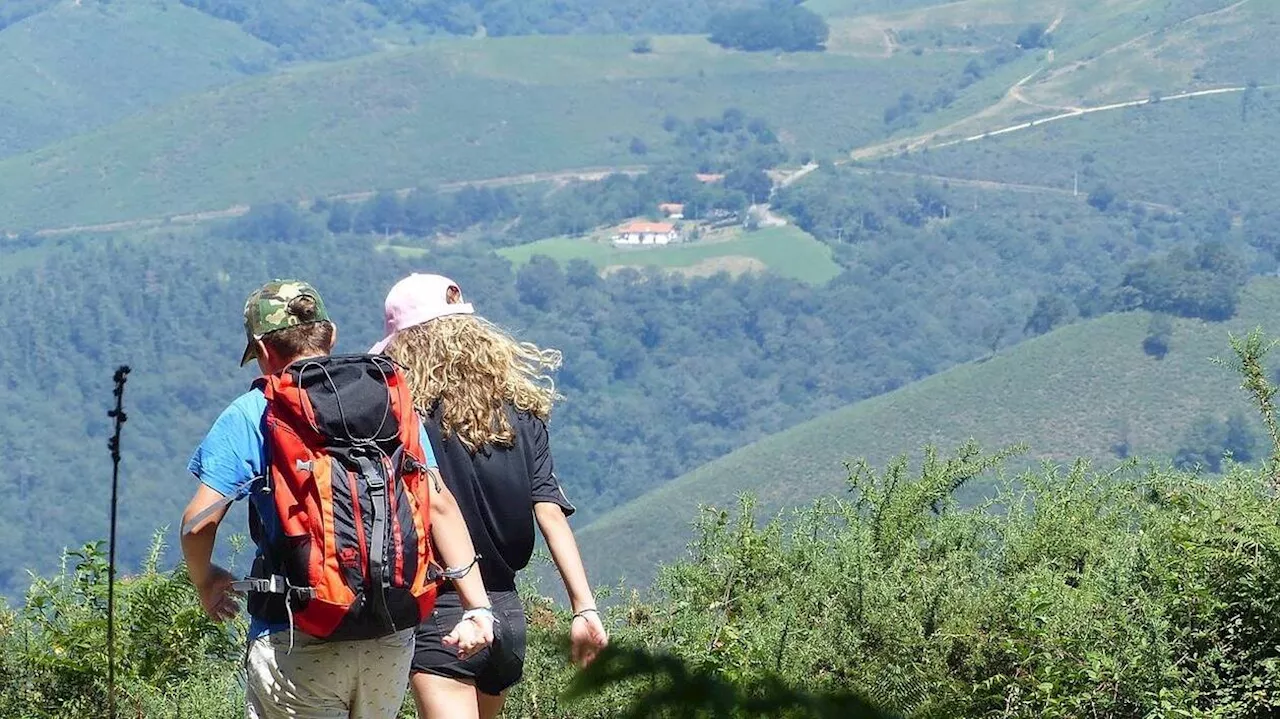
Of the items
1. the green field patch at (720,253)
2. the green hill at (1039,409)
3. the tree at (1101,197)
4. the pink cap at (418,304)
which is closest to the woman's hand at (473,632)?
the pink cap at (418,304)

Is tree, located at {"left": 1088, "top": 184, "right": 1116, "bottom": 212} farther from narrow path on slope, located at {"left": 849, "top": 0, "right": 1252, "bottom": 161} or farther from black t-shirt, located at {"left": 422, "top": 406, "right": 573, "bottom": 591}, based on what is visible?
black t-shirt, located at {"left": 422, "top": 406, "right": 573, "bottom": 591}

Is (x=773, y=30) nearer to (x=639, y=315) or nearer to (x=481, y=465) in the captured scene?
(x=639, y=315)

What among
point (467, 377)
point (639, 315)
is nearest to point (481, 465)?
point (467, 377)

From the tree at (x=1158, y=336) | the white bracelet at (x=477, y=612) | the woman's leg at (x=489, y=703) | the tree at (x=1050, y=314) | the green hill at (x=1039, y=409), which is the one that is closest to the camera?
the white bracelet at (x=477, y=612)

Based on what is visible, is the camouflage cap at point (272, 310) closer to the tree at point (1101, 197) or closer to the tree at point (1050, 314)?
the tree at point (1050, 314)

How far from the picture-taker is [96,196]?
147500 mm

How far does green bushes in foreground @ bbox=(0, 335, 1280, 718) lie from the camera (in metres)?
4.39

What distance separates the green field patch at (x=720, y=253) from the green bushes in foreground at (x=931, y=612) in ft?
397

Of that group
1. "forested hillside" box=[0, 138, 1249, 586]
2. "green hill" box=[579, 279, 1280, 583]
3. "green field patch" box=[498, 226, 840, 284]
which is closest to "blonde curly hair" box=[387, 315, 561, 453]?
"green hill" box=[579, 279, 1280, 583]

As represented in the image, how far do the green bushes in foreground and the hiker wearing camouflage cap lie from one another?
42 cm

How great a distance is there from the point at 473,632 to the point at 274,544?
55 cm

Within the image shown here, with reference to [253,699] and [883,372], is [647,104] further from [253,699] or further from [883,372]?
[253,699]

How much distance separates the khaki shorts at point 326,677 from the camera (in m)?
3.46

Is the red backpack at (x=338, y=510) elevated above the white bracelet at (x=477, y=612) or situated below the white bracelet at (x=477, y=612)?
above
